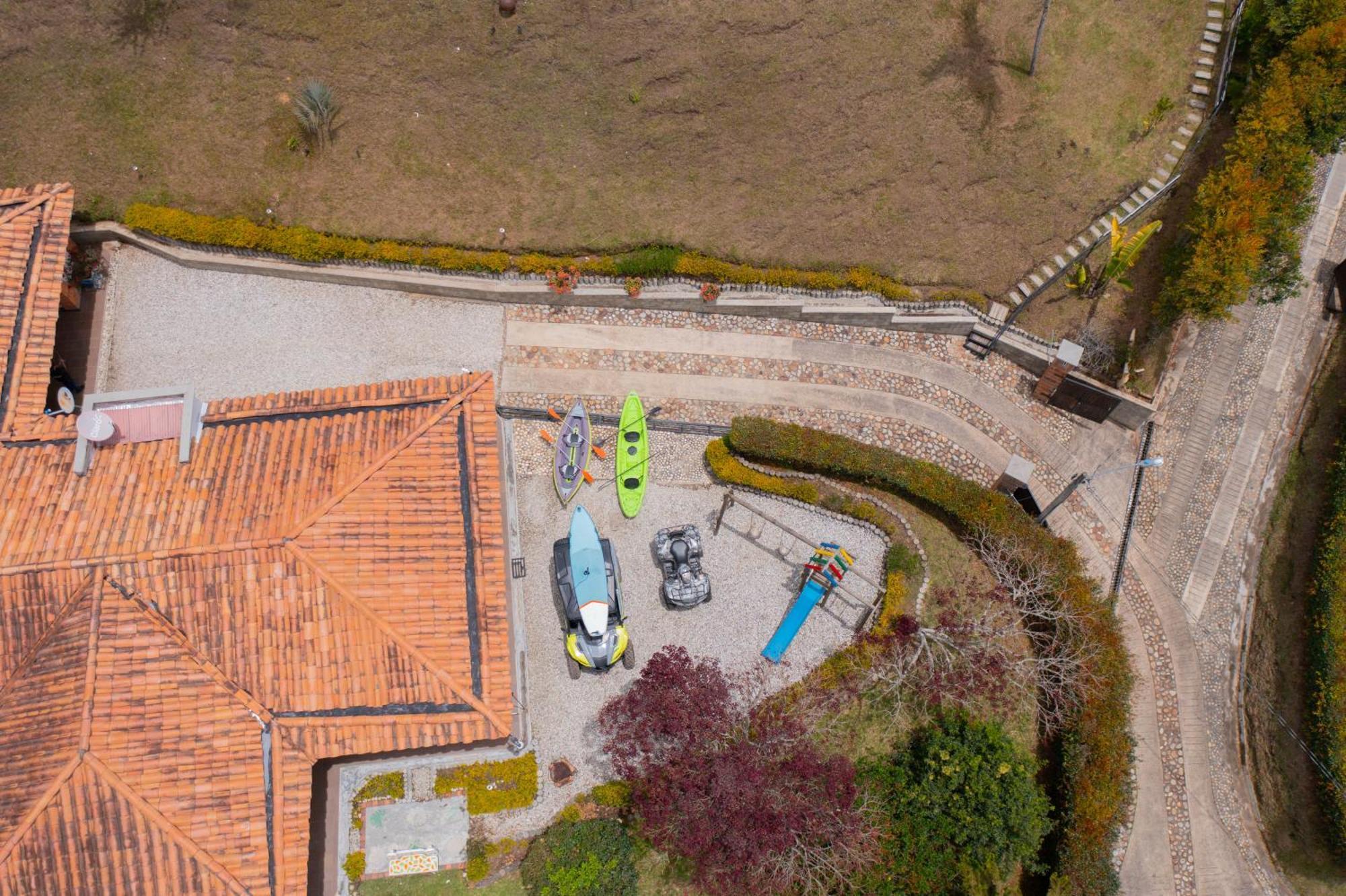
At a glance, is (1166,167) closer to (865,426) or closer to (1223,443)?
(1223,443)

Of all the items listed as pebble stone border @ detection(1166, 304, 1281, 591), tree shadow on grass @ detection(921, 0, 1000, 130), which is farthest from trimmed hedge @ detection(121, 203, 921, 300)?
pebble stone border @ detection(1166, 304, 1281, 591)

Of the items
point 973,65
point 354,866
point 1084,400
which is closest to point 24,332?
point 354,866

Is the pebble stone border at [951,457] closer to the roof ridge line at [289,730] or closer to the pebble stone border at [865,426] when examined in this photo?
the pebble stone border at [865,426]

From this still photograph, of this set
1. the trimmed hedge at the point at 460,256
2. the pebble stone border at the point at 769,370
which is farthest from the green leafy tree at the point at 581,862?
the trimmed hedge at the point at 460,256

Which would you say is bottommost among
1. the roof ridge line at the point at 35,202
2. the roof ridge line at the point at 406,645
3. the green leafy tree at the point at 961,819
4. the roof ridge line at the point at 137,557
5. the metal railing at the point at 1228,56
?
the green leafy tree at the point at 961,819

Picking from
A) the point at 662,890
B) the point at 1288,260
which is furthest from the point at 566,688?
the point at 1288,260

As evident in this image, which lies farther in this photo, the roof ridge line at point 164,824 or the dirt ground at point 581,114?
the dirt ground at point 581,114

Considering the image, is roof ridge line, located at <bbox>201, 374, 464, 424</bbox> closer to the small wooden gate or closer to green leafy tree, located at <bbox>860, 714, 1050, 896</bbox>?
green leafy tree, located at <bbox>860, 714, 1050, 896</bbox>
